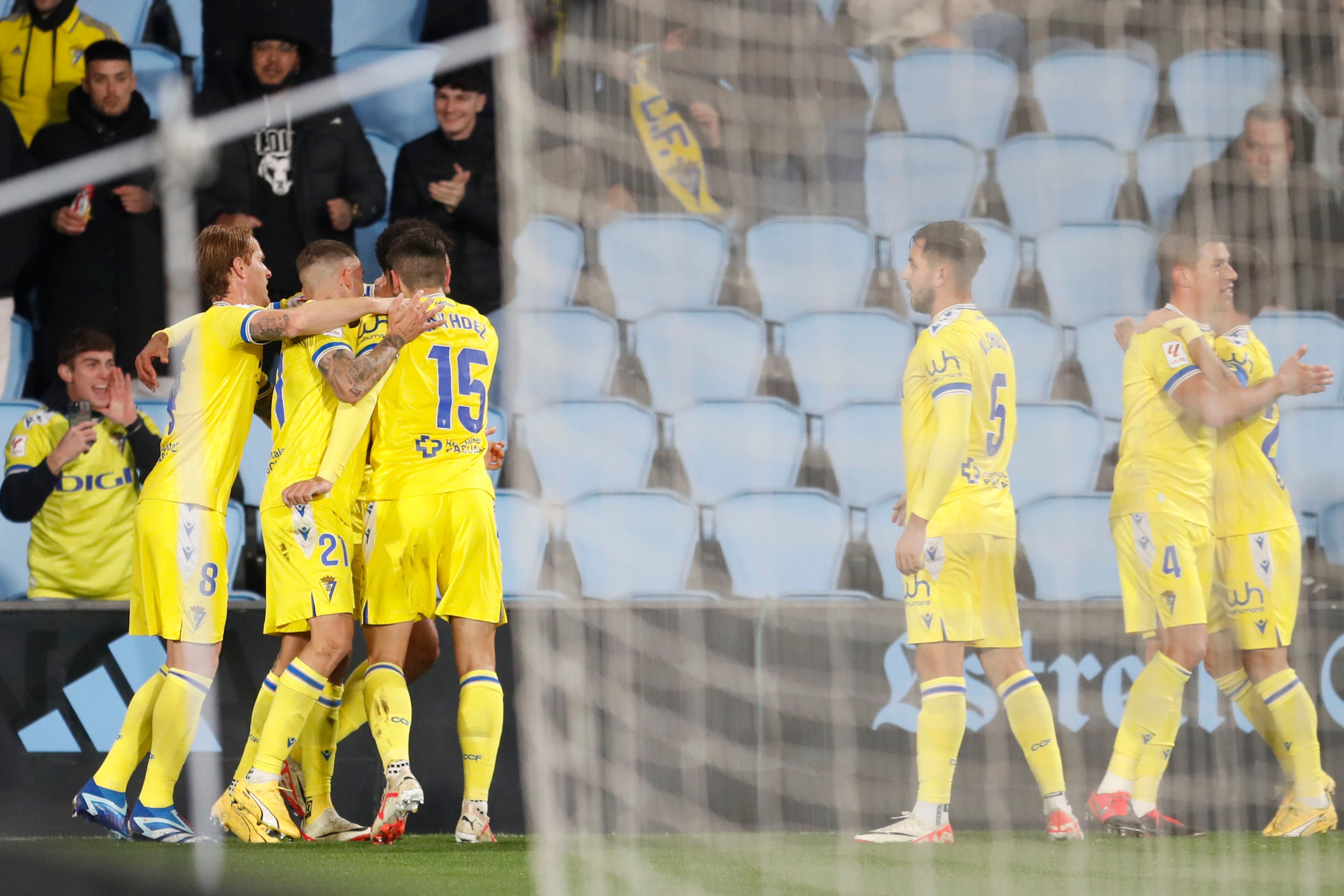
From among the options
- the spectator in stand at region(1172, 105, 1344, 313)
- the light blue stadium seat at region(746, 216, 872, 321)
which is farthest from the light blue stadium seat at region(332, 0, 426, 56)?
the spectator in stand at region(1172, 105, 1344, 313)

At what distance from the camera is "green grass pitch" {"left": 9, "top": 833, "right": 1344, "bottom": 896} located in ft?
10.3

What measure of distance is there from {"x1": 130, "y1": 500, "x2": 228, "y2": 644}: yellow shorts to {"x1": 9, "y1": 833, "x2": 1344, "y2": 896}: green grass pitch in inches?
24.4

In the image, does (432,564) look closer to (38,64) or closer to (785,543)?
(785,543)

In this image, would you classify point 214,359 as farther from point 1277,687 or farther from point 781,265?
point 1277,687

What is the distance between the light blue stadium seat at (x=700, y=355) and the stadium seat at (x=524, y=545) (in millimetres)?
758

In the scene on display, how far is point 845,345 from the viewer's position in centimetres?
608

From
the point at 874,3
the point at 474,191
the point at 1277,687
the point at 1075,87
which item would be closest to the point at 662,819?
the point at 1277,687

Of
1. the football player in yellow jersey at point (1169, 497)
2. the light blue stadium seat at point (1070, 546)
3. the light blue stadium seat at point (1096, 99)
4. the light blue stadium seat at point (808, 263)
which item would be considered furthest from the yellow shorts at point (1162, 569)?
the light blue stadium seat at point (1096, 99)

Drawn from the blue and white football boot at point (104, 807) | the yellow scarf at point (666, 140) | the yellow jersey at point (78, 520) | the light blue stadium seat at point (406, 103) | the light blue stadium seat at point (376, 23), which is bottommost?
the blue and white football boot at point (104, 807)

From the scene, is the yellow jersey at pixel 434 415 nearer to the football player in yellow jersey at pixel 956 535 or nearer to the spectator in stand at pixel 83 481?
the football player in yellow jersey at pixel 956 535

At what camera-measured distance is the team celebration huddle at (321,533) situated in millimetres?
3975

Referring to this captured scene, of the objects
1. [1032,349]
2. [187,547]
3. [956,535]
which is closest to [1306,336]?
[1032,349]

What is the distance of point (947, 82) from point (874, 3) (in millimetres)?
733

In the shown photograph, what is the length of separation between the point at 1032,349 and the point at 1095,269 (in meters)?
0.46
